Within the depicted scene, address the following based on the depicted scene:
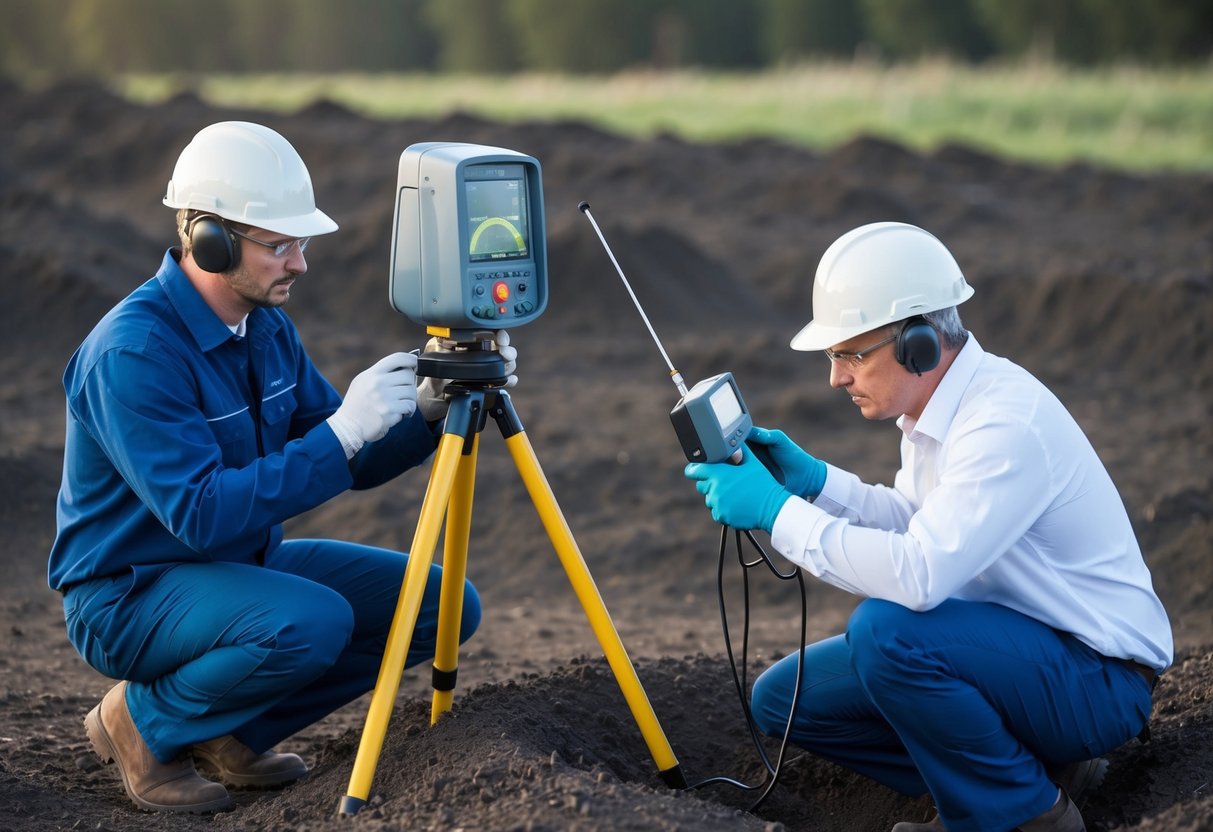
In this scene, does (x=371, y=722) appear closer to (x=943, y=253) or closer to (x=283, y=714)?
(x=283, y=714)

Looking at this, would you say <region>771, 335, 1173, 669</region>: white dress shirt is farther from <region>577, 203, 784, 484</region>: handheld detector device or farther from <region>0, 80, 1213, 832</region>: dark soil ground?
<region>0, 80, 1213, 832</region>: dark soil ground

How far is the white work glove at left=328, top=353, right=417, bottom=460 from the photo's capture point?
12.4 feet

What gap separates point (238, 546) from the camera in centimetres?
418

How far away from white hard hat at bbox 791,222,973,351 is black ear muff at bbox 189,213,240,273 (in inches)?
64.2

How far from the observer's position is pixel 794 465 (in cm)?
413

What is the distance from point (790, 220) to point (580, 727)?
544 inches

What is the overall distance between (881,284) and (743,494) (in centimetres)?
67

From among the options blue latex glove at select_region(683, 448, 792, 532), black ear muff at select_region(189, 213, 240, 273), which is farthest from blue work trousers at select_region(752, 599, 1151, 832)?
black ear muff at select_region(189, 213, 240, 273)

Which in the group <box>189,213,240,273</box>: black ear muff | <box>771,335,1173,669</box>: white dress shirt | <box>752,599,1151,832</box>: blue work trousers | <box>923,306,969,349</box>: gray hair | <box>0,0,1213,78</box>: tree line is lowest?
<box>752,599,1151,832</box>: blue work trousers

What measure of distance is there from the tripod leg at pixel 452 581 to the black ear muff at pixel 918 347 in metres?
1.21

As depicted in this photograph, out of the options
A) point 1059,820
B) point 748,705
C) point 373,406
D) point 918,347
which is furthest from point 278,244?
point 1059,820

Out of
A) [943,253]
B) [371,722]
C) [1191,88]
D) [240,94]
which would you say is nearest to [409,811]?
[371,722]

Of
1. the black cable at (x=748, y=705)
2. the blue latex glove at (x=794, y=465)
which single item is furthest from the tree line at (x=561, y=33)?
the black cable at (x=748, y=705)

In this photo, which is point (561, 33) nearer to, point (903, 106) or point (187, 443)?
point (903, 106)
